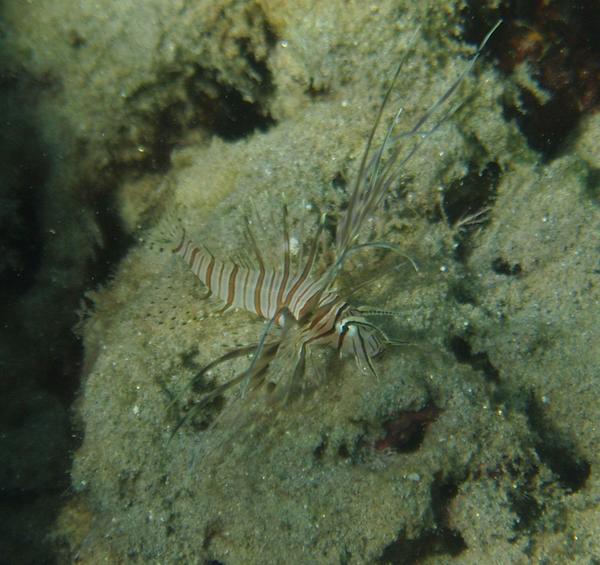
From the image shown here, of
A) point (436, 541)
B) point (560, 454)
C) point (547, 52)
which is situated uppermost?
point (547, 52)

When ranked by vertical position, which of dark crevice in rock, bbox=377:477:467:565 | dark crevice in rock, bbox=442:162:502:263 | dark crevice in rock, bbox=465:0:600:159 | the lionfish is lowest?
dark crevice in rock, bbox=377:477:467:565

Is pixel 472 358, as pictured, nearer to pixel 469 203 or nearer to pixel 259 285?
pixel 469 203

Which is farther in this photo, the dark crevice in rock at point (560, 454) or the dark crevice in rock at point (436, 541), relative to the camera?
the dark crevice in rock at point (560, 454)

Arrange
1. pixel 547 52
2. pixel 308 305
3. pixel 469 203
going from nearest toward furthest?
1. pixel 308 305
2. pixel 547 52
3. pixel 469 203

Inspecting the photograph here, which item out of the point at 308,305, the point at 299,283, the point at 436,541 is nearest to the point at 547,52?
the point at 299,283

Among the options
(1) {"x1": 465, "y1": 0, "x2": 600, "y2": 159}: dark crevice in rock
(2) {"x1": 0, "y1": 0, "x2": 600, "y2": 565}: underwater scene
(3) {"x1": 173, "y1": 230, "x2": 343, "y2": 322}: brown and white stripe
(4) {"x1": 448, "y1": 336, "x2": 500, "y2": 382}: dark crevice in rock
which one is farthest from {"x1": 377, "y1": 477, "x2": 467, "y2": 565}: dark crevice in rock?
(1) {"x1": 465, "y1": 0, "x2": 600, "y2": 159}: dark crevice in rock

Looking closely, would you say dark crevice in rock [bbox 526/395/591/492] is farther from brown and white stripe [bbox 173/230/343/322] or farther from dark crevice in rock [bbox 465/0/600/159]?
dark crevice in rock [bbox 465/0/600/159]

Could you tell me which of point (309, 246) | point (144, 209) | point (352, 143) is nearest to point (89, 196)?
point (144, 209)

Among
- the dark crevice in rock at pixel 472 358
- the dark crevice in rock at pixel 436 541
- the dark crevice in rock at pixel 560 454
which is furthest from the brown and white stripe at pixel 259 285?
the dark crevice in rock at pixel 560 454

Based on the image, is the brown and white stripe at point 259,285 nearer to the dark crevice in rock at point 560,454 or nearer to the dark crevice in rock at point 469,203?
the dark crevice in rock at point 469,203
